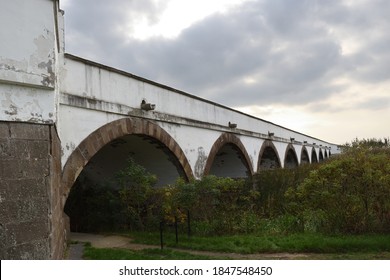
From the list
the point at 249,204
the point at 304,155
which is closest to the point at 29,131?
the point at 249,204

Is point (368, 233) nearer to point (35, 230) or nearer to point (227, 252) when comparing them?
point (227, 252)

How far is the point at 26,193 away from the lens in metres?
4.14

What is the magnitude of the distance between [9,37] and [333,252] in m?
5.05

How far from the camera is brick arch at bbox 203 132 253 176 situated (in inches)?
453

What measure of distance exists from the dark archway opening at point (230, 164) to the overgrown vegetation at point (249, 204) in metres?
4.24

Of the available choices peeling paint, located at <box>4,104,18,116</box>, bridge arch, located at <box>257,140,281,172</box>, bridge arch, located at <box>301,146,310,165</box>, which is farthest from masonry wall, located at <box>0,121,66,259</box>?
bridge arch, located at <box>301,146,310,165</box>

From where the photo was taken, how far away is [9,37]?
4359 millimetres

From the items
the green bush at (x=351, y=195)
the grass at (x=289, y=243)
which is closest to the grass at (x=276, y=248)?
the grass at (x=289, y=243)

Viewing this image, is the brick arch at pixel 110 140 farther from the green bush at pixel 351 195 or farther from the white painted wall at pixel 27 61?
the green bush at pixel 351 195

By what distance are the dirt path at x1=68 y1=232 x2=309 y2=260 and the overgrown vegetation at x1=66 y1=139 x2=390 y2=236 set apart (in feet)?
2.12

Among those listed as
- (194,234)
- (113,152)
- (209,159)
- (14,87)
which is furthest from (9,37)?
(209,159)

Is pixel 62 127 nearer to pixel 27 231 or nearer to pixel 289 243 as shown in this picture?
pixel 27 231

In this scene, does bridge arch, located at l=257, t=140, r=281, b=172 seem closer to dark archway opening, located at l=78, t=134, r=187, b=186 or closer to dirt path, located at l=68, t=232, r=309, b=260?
dark archway opening, located at l=78, t=134, r=187, b=186

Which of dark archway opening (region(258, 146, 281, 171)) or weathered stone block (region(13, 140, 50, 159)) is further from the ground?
dark archway opening (region(258, 146, 281, 171))
